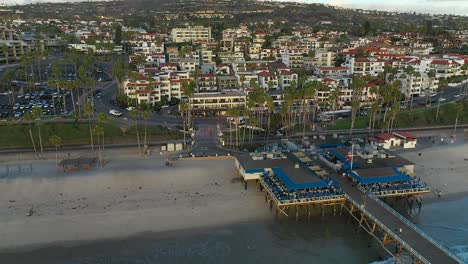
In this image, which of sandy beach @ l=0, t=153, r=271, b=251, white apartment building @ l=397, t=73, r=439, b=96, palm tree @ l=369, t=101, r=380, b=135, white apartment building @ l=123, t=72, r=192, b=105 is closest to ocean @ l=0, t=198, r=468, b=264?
sandy beach @ l=0, t=153, r=271, b=251

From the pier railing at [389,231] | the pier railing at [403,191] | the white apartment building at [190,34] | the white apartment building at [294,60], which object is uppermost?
the white apartment building at [190,34]

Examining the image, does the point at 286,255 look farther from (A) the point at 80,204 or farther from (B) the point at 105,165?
(B) the point at 105,165

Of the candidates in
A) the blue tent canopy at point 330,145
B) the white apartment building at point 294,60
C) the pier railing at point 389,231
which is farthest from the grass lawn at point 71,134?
the white apartment building at point 294,60

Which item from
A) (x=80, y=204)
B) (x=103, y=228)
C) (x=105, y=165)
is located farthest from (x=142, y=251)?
(x=105, y=165)

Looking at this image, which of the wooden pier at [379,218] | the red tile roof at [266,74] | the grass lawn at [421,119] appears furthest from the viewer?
the red tile roof at [266,74]

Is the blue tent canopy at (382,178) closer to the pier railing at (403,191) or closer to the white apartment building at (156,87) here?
the pier railing at (403,191)

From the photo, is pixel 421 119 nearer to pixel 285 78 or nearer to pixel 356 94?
pixel 356 94
